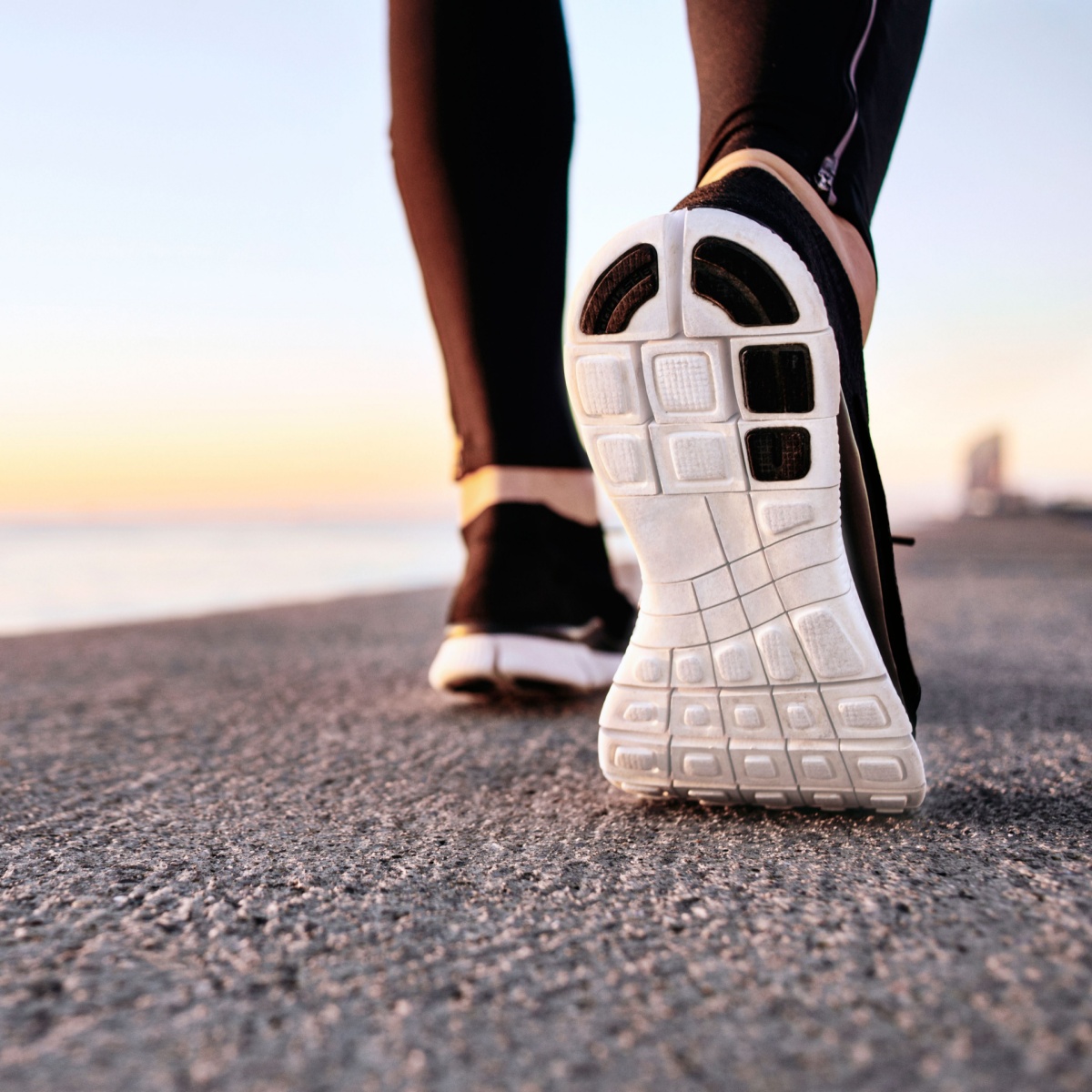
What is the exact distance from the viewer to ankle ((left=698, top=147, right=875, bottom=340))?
0.69 m

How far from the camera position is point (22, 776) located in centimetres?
84

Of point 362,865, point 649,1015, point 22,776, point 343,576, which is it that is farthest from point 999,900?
point 343,576

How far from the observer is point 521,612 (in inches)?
41.3

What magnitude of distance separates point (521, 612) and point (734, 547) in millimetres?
438

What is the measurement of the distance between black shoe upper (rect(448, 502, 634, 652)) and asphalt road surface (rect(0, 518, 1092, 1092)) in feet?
0.43

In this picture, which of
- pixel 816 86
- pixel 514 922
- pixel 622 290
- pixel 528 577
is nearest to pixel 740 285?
pixel 622 290

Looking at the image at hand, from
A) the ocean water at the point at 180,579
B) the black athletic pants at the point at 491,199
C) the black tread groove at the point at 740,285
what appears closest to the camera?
the black tread groove at the point at 740,285

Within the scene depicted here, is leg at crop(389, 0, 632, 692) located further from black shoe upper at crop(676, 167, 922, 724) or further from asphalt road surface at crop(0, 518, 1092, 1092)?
black shoe upper at crop(676, 167, 922, 724)

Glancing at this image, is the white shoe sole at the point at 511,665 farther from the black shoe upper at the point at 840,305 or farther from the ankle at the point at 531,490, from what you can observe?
the black shoe upper at the point at 840,305

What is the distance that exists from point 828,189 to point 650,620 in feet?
1.20

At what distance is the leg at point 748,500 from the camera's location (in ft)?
2.01

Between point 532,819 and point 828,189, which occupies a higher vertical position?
point 828,189

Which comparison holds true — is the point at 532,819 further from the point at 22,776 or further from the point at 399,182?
the point at 399,182

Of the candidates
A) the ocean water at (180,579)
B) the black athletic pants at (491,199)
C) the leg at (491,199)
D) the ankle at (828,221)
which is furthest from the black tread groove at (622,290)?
the ocean water at (180,579)
